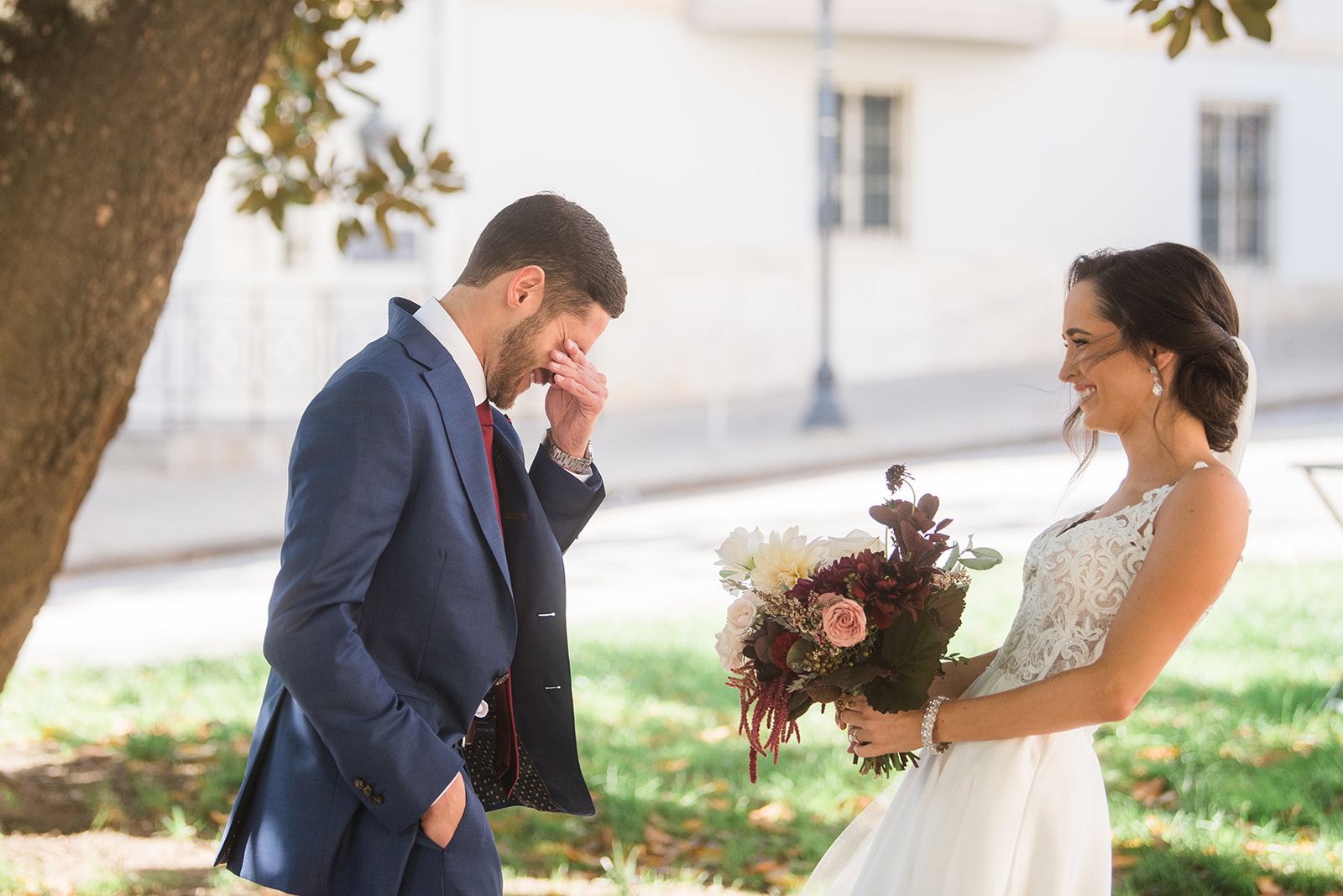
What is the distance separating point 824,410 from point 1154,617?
549 inches

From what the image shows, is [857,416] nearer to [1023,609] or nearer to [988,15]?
[988,15]

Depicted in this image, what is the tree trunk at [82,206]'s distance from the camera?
2.37 m

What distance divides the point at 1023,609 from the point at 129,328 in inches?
77.6

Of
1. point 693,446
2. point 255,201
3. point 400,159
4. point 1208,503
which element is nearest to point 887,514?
point 1208,503

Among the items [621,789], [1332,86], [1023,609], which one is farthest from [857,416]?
[1023,609]

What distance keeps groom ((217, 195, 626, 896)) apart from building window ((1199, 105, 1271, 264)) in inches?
819

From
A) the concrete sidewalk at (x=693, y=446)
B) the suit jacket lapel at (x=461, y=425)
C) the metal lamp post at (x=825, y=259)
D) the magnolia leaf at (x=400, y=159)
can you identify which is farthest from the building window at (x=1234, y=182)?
the suit jacket lapel at (x=461, y=425)

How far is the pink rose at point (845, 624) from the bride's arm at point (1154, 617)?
0.39 meters

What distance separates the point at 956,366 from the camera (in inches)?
803

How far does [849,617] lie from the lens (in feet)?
7.96

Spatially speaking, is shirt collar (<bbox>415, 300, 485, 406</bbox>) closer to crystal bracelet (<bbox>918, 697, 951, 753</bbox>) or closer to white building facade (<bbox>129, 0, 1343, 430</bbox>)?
crystal bracelet (<bbox>918, 697, 951, 753</bbox>)

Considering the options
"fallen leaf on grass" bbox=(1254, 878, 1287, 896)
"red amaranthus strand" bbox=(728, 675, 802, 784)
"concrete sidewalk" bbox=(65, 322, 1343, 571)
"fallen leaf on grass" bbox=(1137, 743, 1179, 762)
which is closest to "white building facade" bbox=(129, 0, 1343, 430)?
"concrete sidewalk" bbox=(65, 322, 1343, 571)

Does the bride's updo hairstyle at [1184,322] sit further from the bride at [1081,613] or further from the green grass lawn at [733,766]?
the green grass lawn at [733,766]

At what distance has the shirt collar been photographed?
103 inches
